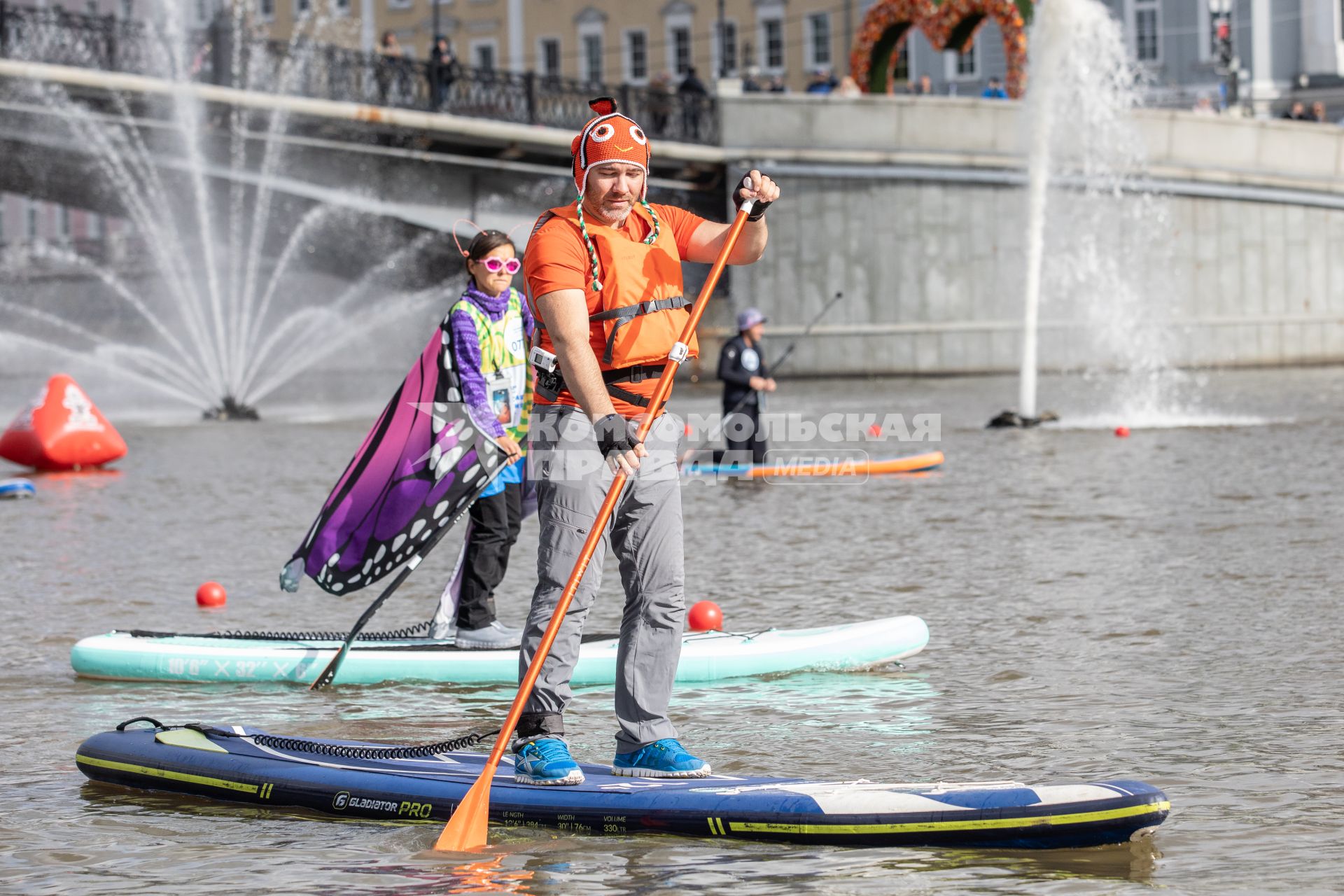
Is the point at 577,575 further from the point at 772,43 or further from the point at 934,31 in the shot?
the point at 772,43

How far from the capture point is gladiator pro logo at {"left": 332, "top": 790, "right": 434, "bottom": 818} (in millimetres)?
5715

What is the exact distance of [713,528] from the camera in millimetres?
13906

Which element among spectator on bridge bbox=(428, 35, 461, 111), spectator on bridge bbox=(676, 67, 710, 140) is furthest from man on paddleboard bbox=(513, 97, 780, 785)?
spectator on bridge bbox=(676, 67, 710, 140)

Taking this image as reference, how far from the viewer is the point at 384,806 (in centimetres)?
578

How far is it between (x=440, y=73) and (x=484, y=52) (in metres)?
37.8

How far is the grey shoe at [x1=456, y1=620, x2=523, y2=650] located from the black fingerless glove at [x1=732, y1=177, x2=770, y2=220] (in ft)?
8.99

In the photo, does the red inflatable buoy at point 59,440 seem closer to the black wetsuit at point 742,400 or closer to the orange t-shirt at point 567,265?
the black wetsuit at point 742,400

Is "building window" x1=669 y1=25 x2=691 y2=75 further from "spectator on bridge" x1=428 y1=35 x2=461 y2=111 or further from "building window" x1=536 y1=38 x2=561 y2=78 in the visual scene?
"spectator on bridge" x1=428 y1=35 x2=461 y2=111

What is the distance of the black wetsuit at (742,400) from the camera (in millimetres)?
16719

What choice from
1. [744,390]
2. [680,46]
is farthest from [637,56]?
[744,390]

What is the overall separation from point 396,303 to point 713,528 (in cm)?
3185

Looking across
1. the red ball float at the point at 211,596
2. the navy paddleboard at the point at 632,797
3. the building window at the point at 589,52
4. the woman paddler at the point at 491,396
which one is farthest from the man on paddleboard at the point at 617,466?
the building window at the point at 589,52

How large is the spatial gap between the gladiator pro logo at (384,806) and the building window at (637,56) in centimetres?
6337

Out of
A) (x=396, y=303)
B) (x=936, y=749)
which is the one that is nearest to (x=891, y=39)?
(x=396, y=303)
